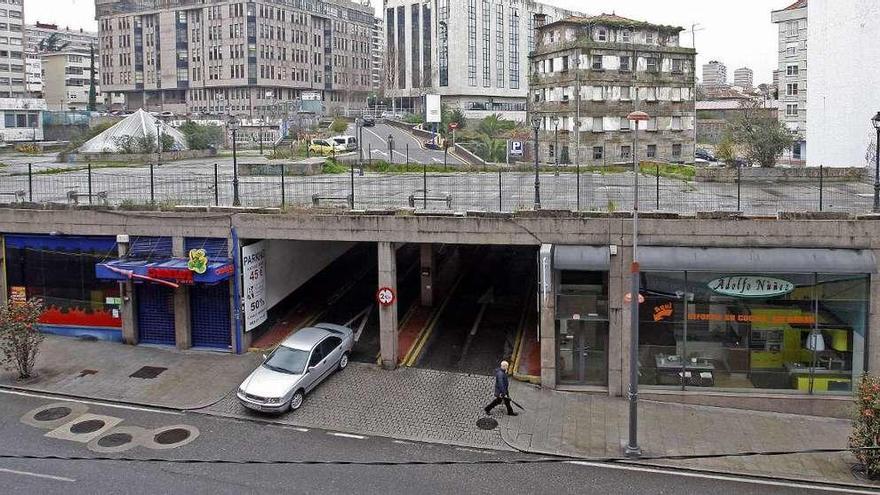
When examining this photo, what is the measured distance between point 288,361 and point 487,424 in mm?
5698

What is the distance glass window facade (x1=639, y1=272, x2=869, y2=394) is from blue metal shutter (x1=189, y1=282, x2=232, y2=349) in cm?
1288

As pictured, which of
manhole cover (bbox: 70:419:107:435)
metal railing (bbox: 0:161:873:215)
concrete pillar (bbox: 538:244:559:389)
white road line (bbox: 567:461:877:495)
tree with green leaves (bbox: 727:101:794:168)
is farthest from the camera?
tree with green leaves (bbox: 727:101:794:168)

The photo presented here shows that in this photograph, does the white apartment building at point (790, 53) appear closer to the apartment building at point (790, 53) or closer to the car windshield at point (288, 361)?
the apartment building at point (790, 53)

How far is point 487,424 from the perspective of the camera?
770 inches

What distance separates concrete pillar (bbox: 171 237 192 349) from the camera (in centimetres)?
2484

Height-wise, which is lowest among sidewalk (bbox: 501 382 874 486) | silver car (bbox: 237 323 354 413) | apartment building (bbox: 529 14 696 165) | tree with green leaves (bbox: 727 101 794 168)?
sidewalk (bbox: 501 382 874 486)

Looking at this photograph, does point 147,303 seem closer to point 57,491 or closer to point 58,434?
point 58,434

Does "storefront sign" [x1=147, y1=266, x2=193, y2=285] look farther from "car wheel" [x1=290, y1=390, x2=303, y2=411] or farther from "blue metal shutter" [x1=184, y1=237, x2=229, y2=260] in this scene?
"car wheel" [x1=290, y1=390, x2=303, y2=411]

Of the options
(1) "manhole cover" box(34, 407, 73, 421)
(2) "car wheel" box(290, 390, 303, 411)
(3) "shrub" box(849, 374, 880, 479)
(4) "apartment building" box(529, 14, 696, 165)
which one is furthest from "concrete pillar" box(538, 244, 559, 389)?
(4) "apartment building" box(529, 14, 696, 165)

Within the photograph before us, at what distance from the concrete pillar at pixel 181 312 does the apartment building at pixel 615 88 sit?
138ft

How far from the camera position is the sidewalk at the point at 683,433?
1739 centimetres

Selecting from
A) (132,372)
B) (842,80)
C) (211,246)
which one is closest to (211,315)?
(211,246)

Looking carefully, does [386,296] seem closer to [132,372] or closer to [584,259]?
[584,259]

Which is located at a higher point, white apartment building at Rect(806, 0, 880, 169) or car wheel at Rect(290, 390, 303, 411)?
white apartment building at Rect(806, 0, 880, 169)
